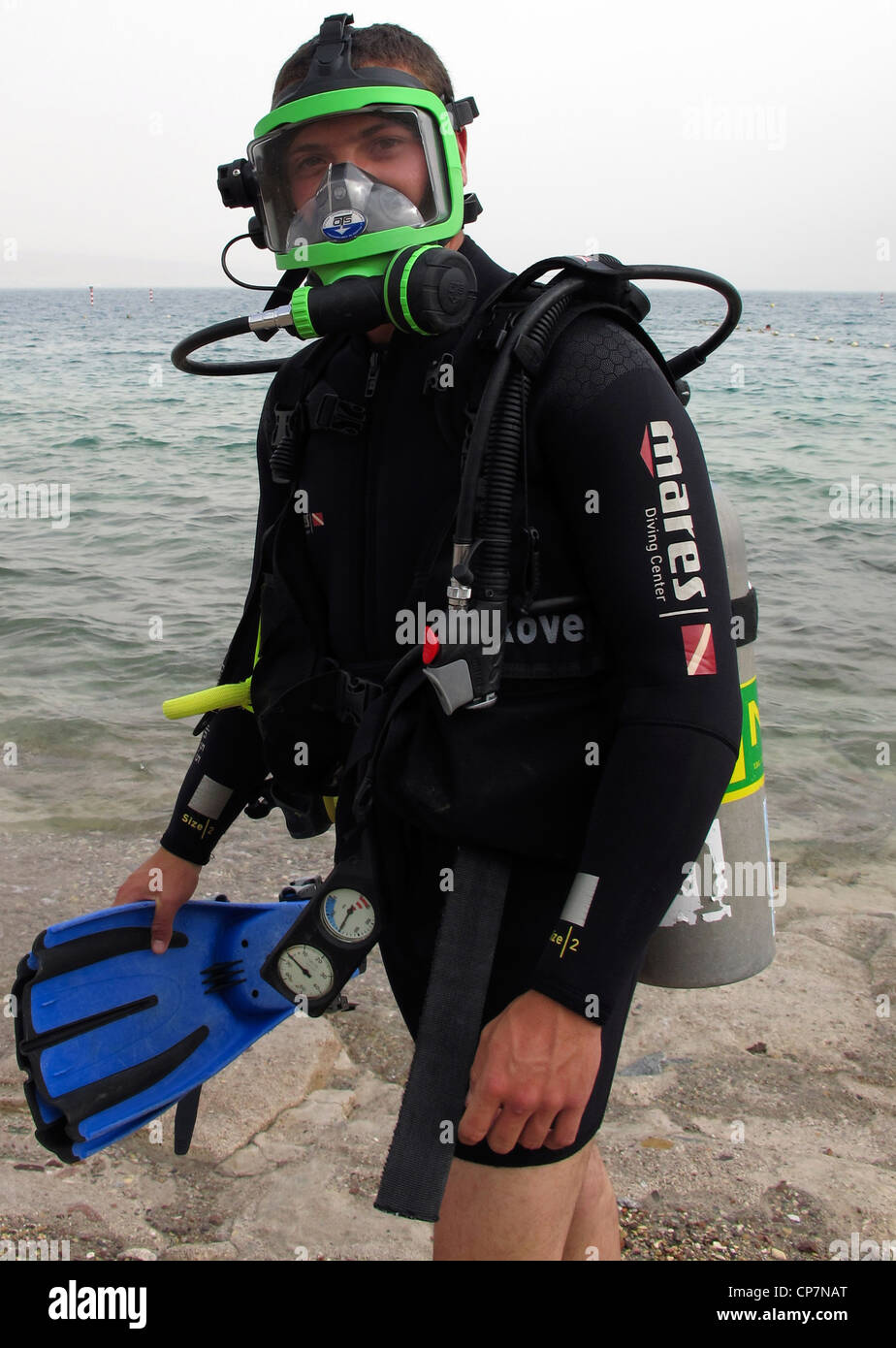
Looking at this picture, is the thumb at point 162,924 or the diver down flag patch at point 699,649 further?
the thumb at point 162,924

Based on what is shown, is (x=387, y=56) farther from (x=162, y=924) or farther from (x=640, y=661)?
(x=162, y=924)

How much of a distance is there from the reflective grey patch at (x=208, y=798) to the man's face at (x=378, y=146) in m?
1.16

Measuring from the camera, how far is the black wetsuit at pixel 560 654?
1.49m

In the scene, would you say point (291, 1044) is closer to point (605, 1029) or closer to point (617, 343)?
point (605, 1029)

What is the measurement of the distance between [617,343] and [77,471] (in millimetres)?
13636

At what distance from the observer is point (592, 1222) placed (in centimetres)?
189

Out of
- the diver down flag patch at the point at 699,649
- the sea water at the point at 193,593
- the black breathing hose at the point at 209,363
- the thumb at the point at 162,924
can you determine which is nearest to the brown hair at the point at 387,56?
the black breathing hose at the point at 209,363

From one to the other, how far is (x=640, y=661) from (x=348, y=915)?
26.8 inches

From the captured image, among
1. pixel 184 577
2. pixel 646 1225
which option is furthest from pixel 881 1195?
pixel 184 577

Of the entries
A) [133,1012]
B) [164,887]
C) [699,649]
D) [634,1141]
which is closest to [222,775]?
[164,887]

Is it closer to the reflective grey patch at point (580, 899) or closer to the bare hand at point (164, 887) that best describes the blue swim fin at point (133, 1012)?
the bare hand at point (164, 887)

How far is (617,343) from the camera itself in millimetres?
1564

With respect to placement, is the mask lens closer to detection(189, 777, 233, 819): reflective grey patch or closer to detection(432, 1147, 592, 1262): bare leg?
detection(189, 777, 233, 819): reflective grey patch

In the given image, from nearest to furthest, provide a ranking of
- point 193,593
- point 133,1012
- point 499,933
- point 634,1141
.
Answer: point 499,933
point 133,1012
point 634,1141
point 193,593
